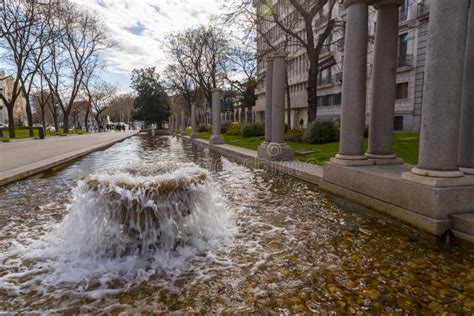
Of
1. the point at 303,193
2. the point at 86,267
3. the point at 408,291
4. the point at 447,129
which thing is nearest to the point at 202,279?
the point at 86,267

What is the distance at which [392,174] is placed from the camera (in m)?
6.20

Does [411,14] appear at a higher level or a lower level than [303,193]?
higher

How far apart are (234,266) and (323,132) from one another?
14011mm

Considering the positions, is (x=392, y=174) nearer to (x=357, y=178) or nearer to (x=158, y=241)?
(x=357, y=178)

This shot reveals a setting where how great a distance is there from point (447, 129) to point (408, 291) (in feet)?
8.92

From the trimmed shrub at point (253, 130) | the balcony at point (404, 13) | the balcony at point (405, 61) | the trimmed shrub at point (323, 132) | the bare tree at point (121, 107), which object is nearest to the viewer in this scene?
the trimmed shrub at point (323, 132)

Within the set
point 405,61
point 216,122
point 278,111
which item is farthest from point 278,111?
point 405,61

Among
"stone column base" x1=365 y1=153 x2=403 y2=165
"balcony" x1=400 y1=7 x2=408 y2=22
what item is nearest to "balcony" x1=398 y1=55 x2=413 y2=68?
"balcony" x1=400 y1=7 x2=408 y2=22

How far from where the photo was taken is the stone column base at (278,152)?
12.7 meters

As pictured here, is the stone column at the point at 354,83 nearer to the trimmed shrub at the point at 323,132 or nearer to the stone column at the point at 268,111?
the stone column at the point at 268,111

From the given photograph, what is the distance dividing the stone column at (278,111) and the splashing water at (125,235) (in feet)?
26.8

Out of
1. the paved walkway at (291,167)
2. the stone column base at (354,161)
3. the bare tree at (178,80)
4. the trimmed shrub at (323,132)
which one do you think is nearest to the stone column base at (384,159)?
the stone column base at (354,161)

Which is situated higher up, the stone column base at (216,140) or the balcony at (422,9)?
the balcony at (422,9)

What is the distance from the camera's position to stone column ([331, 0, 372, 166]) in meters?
7.23
